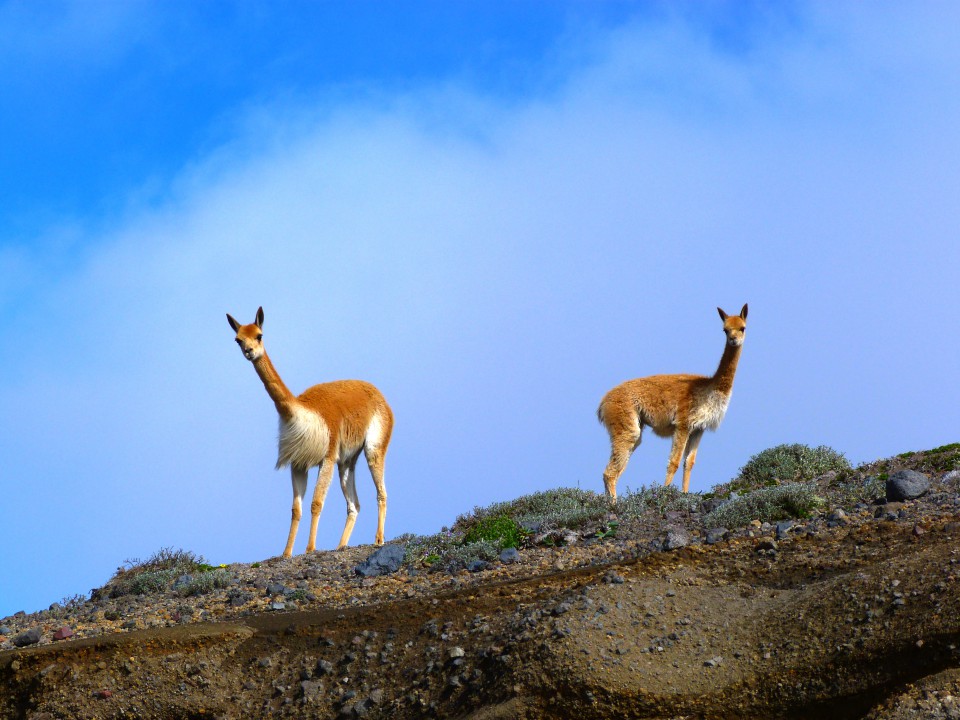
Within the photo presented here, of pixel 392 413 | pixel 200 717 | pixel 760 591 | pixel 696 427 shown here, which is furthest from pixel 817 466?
pixel 200 717

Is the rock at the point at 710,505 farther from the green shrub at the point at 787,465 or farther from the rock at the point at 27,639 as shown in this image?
the rock at the point at 27,639

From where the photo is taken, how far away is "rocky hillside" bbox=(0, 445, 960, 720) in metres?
9.10

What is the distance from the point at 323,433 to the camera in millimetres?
18969

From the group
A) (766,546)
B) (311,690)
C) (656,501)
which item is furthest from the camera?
(656,501)

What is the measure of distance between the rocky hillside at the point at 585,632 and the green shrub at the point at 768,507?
1.3 inches

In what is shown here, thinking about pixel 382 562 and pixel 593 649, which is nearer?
pixel 593 649

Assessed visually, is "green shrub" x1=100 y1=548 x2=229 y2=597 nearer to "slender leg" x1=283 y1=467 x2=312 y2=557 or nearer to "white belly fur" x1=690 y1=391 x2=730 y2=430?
"slender leg" x1=283 y1=467 x2=312 y2=557

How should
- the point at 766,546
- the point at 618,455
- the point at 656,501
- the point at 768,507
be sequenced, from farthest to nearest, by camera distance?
the point at 618,455, the point at 656,501, the point at 768,507, the point at 766,546

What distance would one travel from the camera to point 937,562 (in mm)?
9945

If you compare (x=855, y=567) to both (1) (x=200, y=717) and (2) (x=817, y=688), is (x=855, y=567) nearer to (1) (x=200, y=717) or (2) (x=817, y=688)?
(2) (x=817, y=688)

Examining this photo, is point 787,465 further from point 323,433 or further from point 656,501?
point 323,433

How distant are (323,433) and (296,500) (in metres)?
1.22

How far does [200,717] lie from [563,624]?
3.62 meters

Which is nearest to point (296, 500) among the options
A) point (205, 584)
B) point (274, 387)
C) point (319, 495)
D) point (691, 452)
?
point (319, 495)
